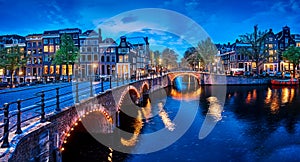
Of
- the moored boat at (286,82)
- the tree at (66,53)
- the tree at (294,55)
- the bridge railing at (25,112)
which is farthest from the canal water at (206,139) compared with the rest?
the tree at (294,55)

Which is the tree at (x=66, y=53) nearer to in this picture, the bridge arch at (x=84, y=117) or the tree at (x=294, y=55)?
the bridge arch at (x=84, y=117)

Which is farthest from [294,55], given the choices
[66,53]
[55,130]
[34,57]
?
[55,130]

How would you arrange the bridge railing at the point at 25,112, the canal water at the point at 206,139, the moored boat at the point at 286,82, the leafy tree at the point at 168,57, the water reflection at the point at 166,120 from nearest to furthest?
the bridge railing at the point at 25,112 < the canal water at the point at 206,139 < the water reflection at the point at 166,120 < the moored boat at the point at 286,82 < the leafy tree at the point at 168,57

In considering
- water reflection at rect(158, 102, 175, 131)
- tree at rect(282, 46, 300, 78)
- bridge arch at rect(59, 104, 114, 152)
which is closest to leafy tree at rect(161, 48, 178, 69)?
tree at rect(282, 46, 300, 78)

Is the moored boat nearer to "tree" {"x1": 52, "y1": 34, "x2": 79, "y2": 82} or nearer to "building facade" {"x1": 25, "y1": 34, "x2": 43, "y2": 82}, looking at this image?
"tree" {"x1": 52, "y1": 34, "x2": 79, "y2": 82}

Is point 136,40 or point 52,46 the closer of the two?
Answer: point 52,46

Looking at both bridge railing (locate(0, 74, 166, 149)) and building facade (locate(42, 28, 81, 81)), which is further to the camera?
building facade (locate(42, 28, 81, 81))

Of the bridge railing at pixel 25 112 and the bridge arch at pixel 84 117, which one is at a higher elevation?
the bridge railing at pixel 25 112

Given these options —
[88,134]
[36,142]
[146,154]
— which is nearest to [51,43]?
[88,134]

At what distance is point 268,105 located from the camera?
3177cm

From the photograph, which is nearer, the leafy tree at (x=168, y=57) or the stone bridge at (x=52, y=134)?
the stone bridge at (x=52, y=134)

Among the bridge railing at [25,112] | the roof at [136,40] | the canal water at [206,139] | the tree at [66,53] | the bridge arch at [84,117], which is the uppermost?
the roof at [136,40]

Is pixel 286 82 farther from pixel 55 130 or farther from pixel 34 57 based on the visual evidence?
pixel 34 57

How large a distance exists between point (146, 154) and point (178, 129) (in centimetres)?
643
